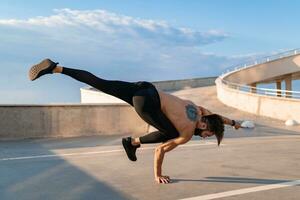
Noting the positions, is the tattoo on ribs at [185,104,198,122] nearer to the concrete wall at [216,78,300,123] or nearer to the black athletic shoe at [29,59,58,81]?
the black athletic shoe at [29,59,58,81]

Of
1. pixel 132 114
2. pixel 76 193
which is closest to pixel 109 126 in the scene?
pixel 132 114

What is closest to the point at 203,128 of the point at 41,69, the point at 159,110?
the point at 159,110

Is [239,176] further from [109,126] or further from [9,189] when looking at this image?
[109,126]

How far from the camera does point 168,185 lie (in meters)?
6.49

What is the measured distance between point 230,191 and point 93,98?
2854 cm

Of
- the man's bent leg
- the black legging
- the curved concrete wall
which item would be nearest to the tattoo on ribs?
the black legging

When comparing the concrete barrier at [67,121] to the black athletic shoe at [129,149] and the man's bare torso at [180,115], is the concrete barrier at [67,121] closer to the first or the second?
the black athletic shoe at [129,149]

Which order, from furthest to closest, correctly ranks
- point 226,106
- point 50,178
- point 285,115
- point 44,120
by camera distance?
point 226,106
point 285,115
point 44,120
point 50,178

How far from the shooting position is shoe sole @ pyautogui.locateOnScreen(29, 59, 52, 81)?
666cm

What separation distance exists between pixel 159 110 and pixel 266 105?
64.7 feet

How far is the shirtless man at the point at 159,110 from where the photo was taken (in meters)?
6.49

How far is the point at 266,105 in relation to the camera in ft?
82.7

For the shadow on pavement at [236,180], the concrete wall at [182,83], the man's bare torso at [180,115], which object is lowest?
the concrete wall at [182,83]

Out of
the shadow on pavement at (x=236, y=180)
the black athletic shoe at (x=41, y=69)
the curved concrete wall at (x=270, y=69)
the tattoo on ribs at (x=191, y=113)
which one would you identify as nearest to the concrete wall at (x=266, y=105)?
the shadow on pavement at (x=236, y=180)
